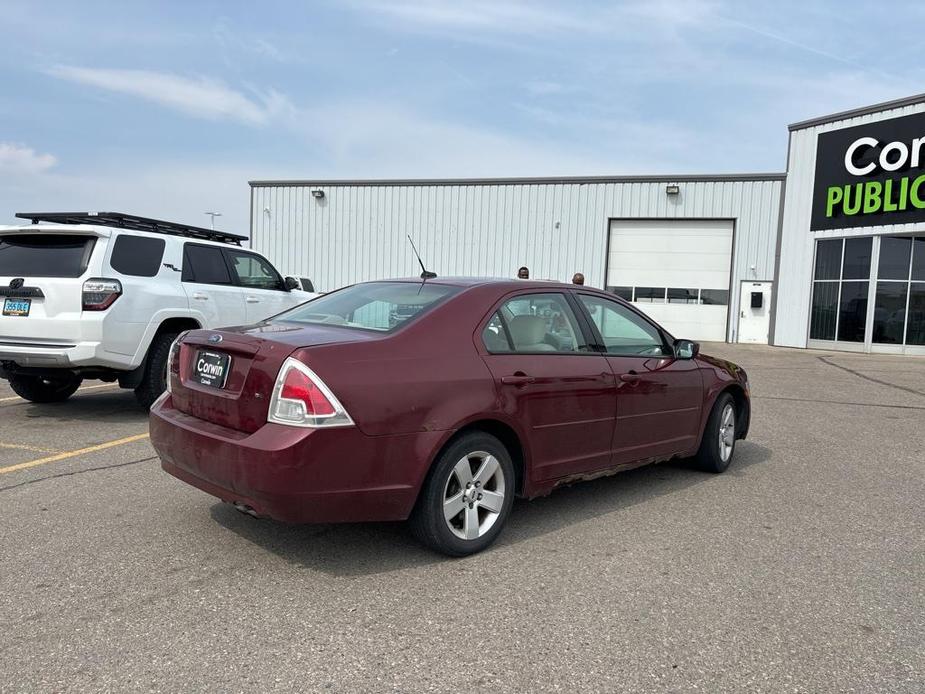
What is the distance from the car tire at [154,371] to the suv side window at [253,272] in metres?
1.53

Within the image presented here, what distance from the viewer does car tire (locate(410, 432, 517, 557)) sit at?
361cm

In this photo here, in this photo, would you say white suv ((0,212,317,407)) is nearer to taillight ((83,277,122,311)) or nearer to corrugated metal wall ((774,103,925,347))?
taillight ((83,277,122,311))

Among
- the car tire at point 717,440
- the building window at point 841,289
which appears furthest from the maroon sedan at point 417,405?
the building window at point 841,289

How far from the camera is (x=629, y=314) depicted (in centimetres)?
512

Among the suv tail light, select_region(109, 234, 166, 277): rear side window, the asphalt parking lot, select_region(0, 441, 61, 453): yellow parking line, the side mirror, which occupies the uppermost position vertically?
select_region(109, 234, 166, 277): rear side window

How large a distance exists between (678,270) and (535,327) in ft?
73.5

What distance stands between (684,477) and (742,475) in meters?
0.52

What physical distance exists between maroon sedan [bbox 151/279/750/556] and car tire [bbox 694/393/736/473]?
850mm

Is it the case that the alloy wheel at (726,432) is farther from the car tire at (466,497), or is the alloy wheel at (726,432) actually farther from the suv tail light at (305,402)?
the suv tail light at (305,402)

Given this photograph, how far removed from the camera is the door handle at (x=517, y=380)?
3.90 metres

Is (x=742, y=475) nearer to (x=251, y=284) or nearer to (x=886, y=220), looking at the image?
(x=251, y=284)

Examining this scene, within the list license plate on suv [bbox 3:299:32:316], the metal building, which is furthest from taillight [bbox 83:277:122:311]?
the metal building

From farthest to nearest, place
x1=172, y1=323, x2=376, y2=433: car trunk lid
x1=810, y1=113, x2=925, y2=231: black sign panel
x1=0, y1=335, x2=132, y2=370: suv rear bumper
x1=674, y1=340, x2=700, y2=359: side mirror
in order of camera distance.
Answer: x1=810, y1=113, x2=925, y2=231: black sign panel
x1=0, y1=335, x2=132, y2=370: suv rear bumper
x1=674, y1=340, x2=700, y2=359: side mirror
x1=172, y1=323, x2=376, y2=433: car trunk lid

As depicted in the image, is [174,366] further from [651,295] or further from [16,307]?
[651,295]
